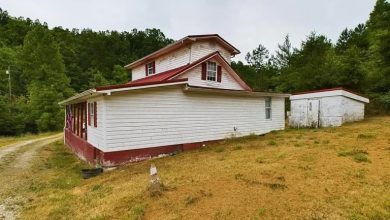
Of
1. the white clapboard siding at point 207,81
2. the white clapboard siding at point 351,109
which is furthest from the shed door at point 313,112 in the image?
the white clapboard siding at point 207,81

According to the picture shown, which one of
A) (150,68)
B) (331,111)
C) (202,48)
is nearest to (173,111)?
(202,48)

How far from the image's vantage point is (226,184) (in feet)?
24.2

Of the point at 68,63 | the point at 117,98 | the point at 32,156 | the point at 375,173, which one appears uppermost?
the point at 68,63

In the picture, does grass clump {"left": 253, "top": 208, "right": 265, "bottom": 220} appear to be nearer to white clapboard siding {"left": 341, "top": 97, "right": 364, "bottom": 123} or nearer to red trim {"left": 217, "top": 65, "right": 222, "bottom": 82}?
red trim {"left": 217, "top": 65, "right": 222, "bottom": 82}

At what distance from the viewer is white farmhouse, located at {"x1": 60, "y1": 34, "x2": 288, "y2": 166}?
11211 mm

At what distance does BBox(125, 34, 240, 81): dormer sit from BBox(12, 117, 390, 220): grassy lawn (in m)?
8.95

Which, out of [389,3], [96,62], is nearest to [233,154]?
[389,3]

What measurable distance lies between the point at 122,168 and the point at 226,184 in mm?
5173

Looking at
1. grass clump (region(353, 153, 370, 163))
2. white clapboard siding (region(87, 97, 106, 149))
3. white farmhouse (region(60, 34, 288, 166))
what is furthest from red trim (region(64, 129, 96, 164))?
grass clump (region(353, 153, 370, 163))

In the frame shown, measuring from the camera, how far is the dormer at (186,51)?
1834 cm

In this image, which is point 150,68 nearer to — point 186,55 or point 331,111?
point 186,55

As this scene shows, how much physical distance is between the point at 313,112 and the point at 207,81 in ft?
25.0

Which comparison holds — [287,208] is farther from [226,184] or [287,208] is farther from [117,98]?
[117,98]

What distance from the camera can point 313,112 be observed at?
18828 millimetres
